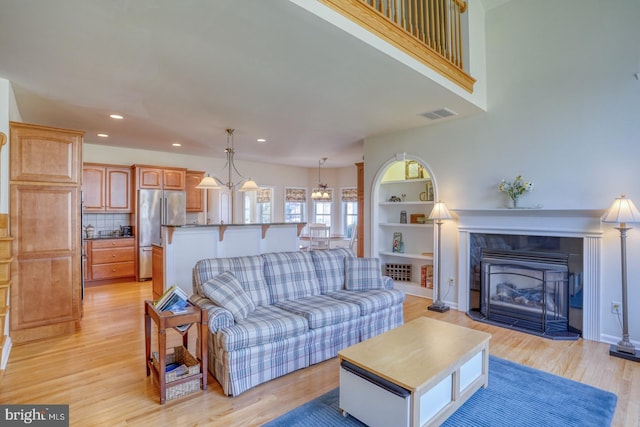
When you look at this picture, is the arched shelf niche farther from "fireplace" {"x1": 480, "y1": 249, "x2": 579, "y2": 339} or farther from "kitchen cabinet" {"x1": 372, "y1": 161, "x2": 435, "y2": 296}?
"fireplace" {"x1": 480, "y1": 249, "x2": 579, "y2": 339}

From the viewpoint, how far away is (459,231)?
178 inches

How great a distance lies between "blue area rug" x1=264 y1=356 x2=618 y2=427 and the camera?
2.13 meters

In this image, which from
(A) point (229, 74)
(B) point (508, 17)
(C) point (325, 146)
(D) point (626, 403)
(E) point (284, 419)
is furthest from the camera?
(C) point (325, 146)

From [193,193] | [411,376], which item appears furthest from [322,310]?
[193,193]

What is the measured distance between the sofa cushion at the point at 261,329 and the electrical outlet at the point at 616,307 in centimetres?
321

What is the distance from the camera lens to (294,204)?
31.7 feet

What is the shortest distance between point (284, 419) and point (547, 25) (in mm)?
4837

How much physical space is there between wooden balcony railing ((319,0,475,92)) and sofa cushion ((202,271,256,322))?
88.4 inches

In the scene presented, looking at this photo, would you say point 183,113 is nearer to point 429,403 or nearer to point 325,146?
point 325,146

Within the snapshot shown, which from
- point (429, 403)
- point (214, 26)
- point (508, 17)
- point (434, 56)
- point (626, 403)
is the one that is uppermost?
point (508, 17)

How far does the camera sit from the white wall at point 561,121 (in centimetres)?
331

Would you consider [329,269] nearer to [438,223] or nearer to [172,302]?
[172,302]

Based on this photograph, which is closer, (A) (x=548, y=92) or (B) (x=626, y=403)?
(B) (x=626, y=403)

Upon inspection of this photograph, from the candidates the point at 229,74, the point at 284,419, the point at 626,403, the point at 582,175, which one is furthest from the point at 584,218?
the point at 229,74
